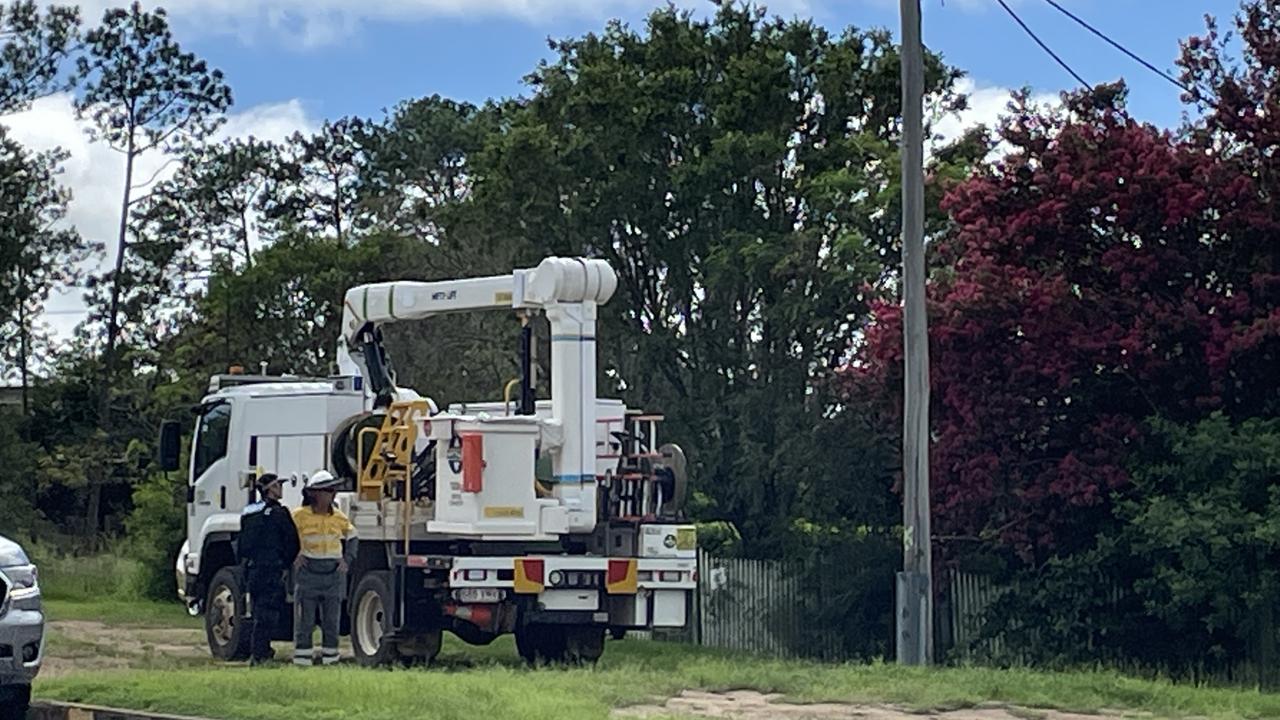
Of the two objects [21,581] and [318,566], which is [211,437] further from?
[21,581]

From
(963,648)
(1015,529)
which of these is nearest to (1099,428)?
(1015,529)

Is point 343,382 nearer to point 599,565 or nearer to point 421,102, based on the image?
point 599,565

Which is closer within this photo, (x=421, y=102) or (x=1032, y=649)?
(x=1032, y=649)

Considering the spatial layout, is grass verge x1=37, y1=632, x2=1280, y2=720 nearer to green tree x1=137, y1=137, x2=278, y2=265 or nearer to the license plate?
the license plate

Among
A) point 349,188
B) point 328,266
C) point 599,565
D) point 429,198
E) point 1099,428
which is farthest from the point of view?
point 349,188

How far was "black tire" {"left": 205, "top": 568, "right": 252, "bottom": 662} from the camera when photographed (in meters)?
20.3

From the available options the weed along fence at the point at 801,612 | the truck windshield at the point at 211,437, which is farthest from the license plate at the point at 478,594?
the weed along fence at the point at 801,612

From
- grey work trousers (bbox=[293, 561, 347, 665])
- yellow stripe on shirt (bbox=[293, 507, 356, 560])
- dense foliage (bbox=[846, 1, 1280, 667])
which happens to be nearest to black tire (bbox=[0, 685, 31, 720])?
grey work trousers (bbox=[293, 561, 347, 665])

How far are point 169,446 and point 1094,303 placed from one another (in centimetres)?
1002

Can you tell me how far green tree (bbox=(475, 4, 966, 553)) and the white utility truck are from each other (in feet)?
20.7

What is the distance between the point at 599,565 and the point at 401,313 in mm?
3913

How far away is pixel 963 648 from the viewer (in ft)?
70.5

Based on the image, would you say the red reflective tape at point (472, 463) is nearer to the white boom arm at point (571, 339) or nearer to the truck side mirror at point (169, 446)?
the white boom arm at point (571, 339)

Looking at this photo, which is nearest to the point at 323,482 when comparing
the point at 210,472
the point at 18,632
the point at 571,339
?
the point at 571,339
